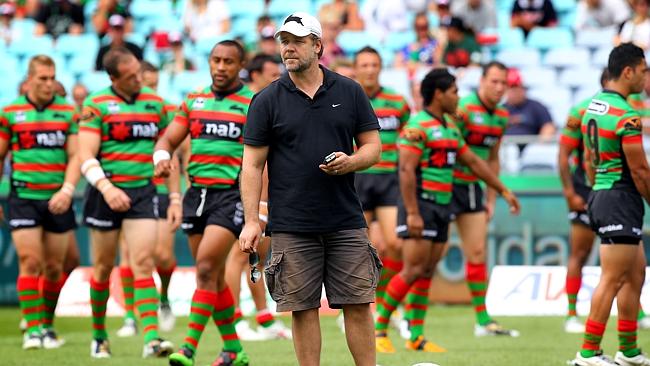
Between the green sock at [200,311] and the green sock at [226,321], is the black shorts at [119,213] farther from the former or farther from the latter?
the green sock at [200,311]

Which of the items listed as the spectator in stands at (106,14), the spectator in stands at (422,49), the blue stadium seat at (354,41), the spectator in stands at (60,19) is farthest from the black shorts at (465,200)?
the spectator in stands at (60,19)

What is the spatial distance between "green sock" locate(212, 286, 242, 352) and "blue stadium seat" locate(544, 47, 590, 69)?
11567 millimetres

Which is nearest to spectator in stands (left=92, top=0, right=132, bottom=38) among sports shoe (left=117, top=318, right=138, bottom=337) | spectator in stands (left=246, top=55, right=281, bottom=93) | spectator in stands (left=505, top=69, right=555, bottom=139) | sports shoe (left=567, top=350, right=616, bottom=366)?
spectator in stands (left=505, top=69, right=555, bottom=139)

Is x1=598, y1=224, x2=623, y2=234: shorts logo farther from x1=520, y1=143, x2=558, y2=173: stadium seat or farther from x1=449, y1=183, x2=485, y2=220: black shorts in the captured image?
x1=520, y1=143, x2=558, y2=173: stadium seat

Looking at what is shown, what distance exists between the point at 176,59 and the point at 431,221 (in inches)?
423

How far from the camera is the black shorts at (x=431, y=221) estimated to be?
39.6 ft

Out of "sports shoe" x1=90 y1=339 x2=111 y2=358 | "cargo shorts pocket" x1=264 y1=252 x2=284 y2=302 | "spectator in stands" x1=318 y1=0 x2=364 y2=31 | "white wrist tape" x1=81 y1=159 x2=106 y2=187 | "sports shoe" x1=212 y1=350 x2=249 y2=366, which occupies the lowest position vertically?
"sports shoe" x1=90 y1=339 x2=111 y2=358

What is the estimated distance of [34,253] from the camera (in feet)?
41.1

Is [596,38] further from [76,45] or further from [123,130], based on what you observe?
[123,130]

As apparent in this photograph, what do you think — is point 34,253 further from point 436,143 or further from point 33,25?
point 33,25

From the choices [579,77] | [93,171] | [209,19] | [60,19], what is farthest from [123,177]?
[60,19]

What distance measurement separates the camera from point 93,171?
431 inches

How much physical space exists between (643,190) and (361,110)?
267 centimetres

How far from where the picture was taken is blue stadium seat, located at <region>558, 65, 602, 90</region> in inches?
792
